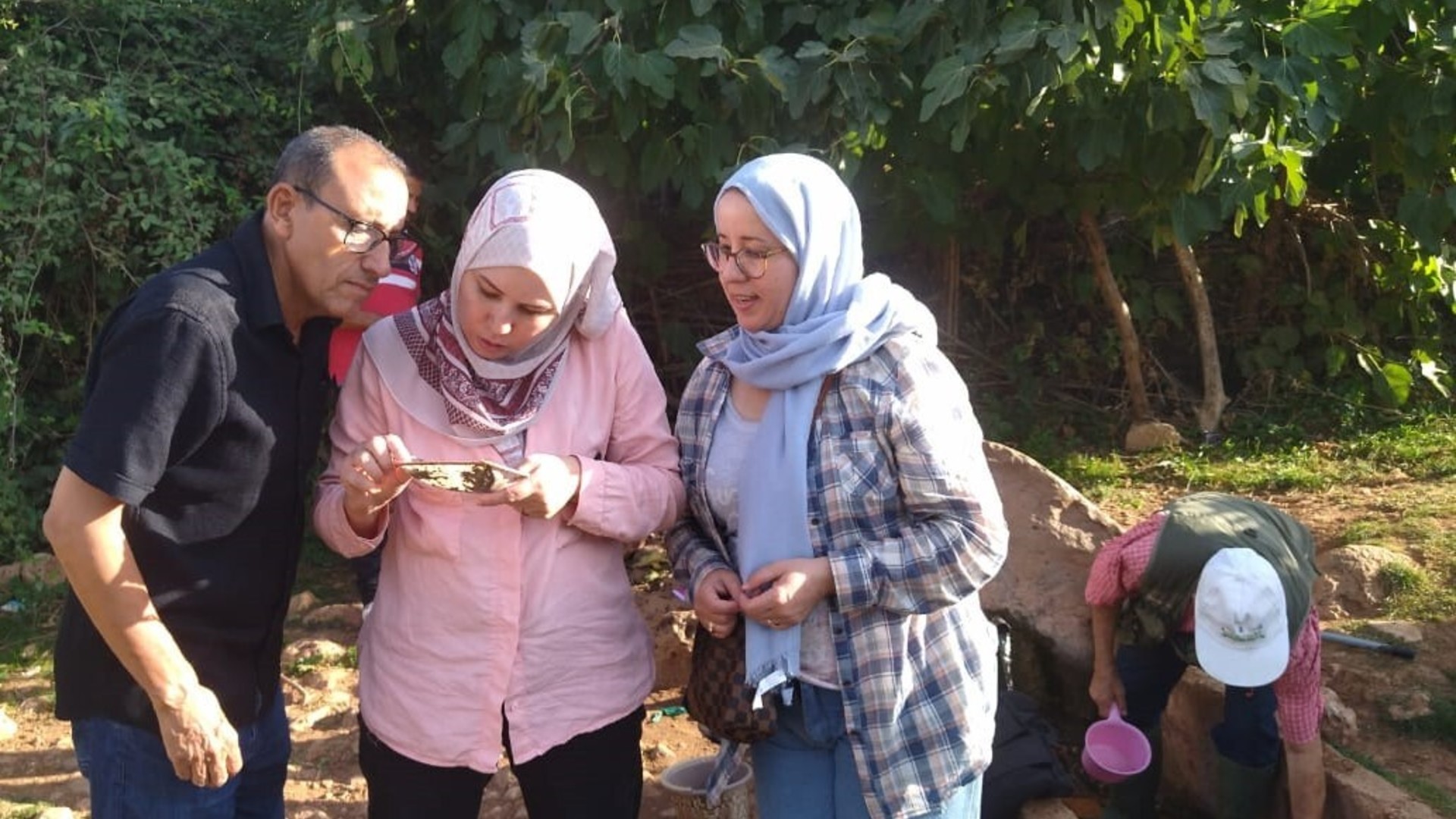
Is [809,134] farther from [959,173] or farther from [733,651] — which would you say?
[733,651]

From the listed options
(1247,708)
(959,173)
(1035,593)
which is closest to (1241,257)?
(959,173)

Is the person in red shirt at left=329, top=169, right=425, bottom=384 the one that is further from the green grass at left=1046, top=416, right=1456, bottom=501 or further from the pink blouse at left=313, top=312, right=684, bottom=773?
the green grass at left=1046, top=416, right=1456, bottom=501

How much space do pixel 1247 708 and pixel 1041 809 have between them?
0.69m

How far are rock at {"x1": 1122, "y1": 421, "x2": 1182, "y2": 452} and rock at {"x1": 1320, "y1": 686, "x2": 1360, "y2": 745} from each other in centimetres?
277

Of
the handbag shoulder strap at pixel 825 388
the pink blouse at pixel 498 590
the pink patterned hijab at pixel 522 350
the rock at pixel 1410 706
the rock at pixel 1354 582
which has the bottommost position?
the rock at pixel 1410 706

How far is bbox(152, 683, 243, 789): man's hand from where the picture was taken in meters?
1.86

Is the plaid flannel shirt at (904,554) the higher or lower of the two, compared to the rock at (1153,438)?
higher

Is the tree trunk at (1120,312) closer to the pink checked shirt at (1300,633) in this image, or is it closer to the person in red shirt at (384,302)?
the pink checked shirt at (1300,633)

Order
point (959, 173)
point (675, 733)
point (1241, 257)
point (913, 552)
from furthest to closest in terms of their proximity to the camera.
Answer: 1. point (1241, 257)
2. point (959, 173)
3. point (675, 733)
4. point (913, 552)

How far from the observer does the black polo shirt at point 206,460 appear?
178 cm

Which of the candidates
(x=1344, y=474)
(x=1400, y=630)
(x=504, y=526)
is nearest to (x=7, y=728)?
(x=504, y=526)

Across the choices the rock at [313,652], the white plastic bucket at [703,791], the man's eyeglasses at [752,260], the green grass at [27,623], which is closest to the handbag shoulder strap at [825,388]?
the man's eyeglasses at [752,260]

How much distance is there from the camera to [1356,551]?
4.84 meters

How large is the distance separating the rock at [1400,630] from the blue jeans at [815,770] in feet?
9.02
